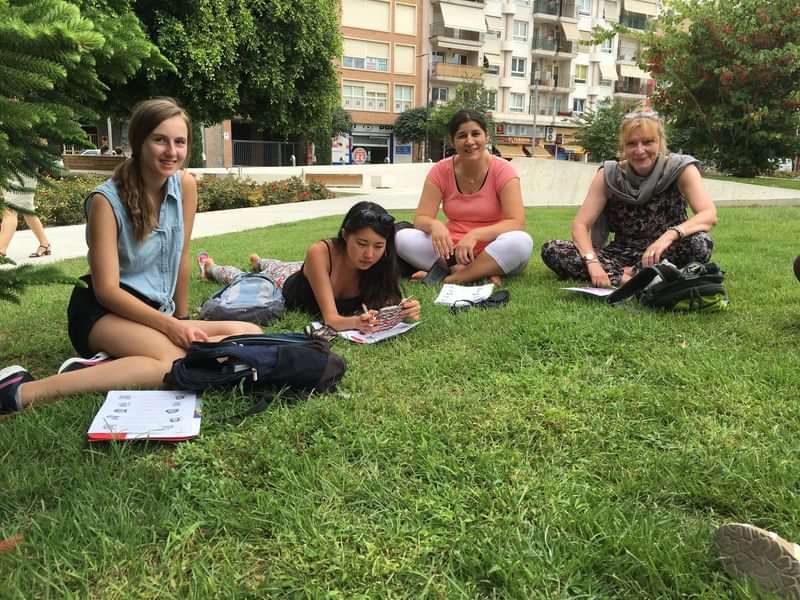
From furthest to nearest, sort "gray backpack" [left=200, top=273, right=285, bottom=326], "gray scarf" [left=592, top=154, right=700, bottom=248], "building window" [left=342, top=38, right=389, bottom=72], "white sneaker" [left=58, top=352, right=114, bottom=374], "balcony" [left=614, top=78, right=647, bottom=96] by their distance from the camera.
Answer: "balcony" [left=614, top=78, right=647, bottom=96], "building window" [left=342, top=38, right=389, bottom=72], "gray scarf" [left=592, top=154, right=700, bottom=248], "gray backpack" [left=200, top=273, right=285, bottom=326], "white sneaker" [left=58, top=352, right=114, bottom=374]

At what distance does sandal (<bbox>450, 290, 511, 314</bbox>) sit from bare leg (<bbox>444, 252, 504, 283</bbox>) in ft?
1.95

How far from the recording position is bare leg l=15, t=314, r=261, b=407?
7.91 ft

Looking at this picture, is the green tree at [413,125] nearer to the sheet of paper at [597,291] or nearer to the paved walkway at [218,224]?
the paved walkway at [218,224]

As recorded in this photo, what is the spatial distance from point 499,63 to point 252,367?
142 feet

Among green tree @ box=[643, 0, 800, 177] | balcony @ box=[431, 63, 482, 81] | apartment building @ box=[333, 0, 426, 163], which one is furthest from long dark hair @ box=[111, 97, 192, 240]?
balcony @ box=[431, 63, 482, 81]

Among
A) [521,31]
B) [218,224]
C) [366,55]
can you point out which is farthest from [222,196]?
[521,31]

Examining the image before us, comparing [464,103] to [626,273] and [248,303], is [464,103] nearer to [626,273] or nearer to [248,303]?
[626,273]

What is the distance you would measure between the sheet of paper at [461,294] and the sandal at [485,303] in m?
0.02

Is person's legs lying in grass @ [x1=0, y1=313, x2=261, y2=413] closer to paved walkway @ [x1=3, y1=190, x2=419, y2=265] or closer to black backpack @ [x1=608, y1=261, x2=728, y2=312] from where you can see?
black backpack @ [x1=608, y1=261, x2=728, y2=312]

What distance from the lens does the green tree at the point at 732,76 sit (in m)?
13.0

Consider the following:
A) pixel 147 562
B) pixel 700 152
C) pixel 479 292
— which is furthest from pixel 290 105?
pixel 147 562

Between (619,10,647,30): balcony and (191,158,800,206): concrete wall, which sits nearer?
(191,158,800,206): concrete wall

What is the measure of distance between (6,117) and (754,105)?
50.8 ft

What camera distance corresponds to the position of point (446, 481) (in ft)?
5.92
